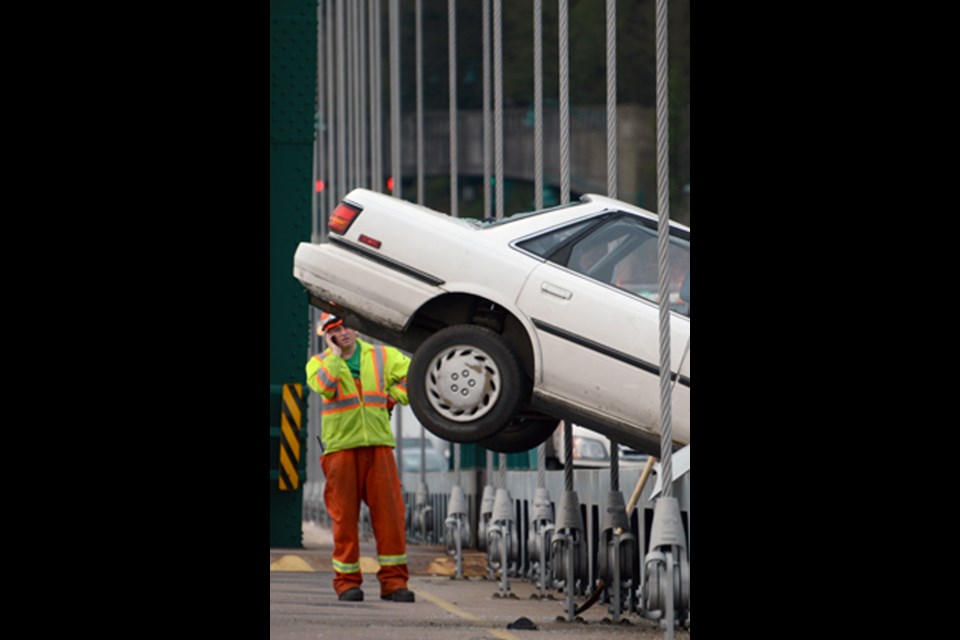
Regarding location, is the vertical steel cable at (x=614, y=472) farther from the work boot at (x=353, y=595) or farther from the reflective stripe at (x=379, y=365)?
the work boot at (x=353, y=595)

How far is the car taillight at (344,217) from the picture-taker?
1220 cm

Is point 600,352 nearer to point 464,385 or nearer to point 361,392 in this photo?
point 464,385

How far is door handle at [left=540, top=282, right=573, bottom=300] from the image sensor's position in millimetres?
11812

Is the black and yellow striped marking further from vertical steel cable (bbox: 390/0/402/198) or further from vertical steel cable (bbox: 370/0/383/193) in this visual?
vertical steel cable (bbox: 370/0/383/193)

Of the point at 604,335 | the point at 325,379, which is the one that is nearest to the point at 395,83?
the point at 325,379

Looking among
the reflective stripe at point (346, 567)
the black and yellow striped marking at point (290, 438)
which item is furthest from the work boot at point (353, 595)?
the black and yellow striped marking at point (290, 438)

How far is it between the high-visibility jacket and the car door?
1651mm

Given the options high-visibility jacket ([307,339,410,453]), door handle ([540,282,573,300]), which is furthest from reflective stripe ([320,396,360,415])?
door handle ([540,282,573,300])

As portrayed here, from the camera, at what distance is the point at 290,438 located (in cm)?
1934
